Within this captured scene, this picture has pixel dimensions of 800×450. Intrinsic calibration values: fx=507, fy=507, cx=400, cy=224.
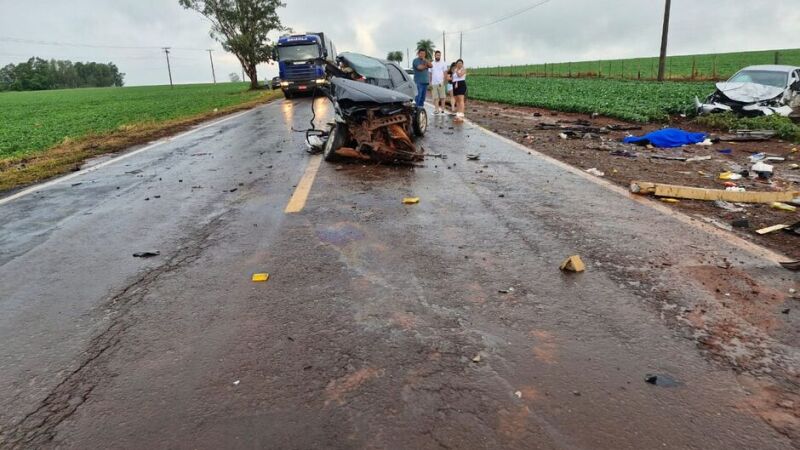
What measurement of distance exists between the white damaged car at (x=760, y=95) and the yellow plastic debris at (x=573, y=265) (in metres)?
12.7

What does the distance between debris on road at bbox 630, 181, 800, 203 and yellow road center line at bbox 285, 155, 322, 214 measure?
399 centimetres

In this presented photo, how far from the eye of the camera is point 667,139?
1055 cm

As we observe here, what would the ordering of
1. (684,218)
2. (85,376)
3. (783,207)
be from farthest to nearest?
1. (783,207)
2. (684,218)
3. (85,376)

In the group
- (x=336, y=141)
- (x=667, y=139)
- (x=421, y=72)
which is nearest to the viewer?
(x=336, y=141)

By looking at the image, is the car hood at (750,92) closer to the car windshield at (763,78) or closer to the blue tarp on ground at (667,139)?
the car windshield at (763,78)

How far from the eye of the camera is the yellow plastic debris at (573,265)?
12.3 ft

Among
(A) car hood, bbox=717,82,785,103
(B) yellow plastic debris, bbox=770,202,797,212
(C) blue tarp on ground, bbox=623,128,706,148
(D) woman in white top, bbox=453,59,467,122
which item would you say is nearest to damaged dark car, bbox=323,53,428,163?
(B) yellow plastic debris, bbox=770,202,797,212

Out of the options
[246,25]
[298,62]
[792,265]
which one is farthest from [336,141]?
[246,25]

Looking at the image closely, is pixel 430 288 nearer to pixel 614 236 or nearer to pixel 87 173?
pixel 614 236

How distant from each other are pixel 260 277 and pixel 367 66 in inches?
Answer: 288

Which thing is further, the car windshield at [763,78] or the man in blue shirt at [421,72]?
the man in blue shirt at [421,72]

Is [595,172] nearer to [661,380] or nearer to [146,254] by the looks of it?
[661,380]

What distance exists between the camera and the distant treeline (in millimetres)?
120438

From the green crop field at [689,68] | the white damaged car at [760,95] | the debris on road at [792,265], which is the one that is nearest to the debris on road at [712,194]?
the debris on road at [792,265]
